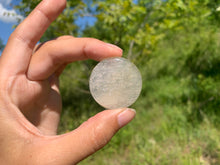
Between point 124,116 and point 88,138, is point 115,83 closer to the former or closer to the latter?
point 124,116

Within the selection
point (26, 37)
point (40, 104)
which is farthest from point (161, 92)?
point (26, 37)

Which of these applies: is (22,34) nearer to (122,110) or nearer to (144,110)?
(122,110)

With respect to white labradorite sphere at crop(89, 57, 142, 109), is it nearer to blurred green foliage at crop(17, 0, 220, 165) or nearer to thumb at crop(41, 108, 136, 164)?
thumb at crop(41, 108, 136, 164)

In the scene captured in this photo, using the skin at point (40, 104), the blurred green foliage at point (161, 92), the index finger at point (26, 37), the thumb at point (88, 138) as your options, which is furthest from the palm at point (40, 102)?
the blurred green foliage at point (161, 92)

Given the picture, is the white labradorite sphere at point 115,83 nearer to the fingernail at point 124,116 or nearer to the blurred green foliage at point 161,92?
the fingernail at point 124,116

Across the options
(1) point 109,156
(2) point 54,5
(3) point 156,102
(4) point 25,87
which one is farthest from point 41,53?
(3) point 156,102

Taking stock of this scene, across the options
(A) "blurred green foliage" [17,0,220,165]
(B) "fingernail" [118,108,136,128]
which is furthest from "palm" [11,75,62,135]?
(A) "blurred green foliage" [17,0,220,165]

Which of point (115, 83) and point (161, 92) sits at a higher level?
point (115, 83)
